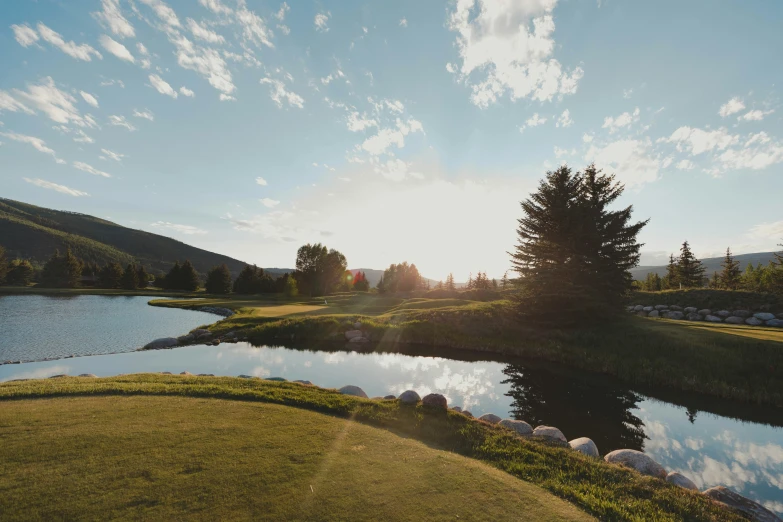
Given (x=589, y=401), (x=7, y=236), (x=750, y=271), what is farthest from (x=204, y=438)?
(x=7, y=236)

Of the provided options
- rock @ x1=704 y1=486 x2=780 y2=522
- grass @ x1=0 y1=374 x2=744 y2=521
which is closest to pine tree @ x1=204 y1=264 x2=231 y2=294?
grass @ x1=0 y1=374 x2=744 y2=521

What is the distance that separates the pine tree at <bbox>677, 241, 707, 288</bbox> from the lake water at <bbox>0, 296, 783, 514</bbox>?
188ft

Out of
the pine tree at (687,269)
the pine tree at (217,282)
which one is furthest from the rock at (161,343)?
the pine tree at (687,269)

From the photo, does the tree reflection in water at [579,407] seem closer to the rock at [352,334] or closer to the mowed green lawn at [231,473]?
the mowed green lawn at [231,473]

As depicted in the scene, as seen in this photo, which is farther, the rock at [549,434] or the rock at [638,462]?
the rock at [549,434]

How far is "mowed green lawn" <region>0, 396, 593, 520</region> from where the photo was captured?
5266mm

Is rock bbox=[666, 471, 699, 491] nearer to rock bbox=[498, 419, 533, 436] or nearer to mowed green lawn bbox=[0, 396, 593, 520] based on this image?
rock bbox=[498, 419, 533, 436]

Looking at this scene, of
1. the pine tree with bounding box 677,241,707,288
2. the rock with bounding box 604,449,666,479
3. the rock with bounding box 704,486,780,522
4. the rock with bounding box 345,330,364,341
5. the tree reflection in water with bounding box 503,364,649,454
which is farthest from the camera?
the pine tree with bounding box 677,241,707,288

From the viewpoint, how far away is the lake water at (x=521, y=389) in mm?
11609

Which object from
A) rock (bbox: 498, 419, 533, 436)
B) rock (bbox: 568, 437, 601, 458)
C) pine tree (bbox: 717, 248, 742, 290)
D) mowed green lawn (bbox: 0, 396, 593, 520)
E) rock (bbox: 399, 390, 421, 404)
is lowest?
rock (bbox: 568, 437, 601, 458)

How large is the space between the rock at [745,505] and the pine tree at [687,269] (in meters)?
69.3

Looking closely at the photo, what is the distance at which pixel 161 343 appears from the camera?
84.1ft

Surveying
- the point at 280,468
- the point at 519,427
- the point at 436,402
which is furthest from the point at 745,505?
the point at 280,468

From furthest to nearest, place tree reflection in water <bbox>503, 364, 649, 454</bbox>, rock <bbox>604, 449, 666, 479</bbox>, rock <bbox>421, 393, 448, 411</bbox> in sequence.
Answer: tree reflection in water <bbox>503, 364, 649, 454</bbox>
rock <bbox>421, 393, 448, 411</bbox>
rock <bbox>604, 449, 666, 479</bbox>
